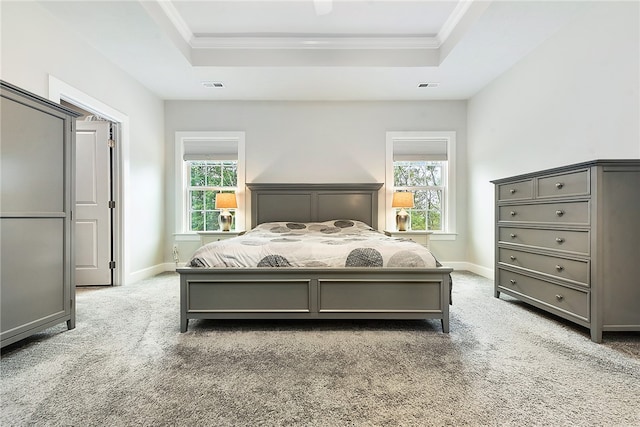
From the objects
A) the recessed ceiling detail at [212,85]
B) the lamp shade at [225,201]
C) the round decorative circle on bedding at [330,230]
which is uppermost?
the recessed ceiling detail at [212,85]

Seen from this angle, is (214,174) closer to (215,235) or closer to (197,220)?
(197,220)

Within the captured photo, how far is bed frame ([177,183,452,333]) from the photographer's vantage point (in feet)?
8.00

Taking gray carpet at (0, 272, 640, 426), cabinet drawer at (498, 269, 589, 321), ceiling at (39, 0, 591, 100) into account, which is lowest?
gray carpet at (0, 272, 640, 426)

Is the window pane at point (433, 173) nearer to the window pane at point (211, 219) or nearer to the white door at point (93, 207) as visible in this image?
the window pane at point (211, 219)

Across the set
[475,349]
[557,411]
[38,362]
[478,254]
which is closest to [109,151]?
[38,362]

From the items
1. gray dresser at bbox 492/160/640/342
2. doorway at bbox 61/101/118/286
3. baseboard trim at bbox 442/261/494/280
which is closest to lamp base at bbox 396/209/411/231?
baseboard trim at bbox 442/261/494/280

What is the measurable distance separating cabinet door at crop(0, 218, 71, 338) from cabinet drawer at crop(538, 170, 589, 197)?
3862 millimetres

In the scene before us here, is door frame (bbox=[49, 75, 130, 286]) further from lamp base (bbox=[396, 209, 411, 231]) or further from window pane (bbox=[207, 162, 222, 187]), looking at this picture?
lamp base (bbox=[396, 209, 411, 231])

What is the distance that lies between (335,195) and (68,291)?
3318mm

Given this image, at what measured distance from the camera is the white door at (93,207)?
13.0 ft

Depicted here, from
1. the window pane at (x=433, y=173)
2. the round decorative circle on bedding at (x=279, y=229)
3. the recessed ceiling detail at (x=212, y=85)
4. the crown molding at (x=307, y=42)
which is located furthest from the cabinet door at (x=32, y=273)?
the window pane at (x=433, y=173)

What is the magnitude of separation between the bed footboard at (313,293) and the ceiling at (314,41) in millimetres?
2144

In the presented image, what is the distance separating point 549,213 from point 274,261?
2.31m

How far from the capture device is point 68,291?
245 centimetres
